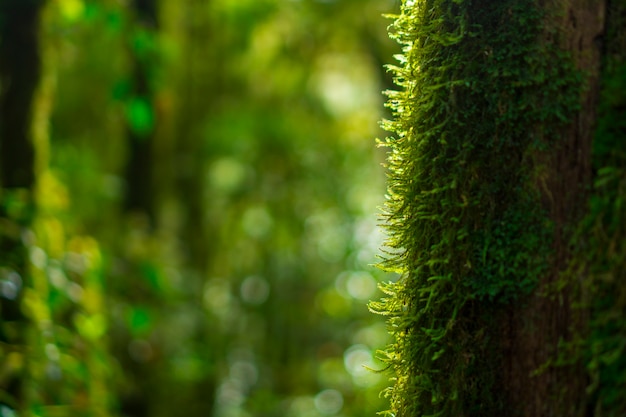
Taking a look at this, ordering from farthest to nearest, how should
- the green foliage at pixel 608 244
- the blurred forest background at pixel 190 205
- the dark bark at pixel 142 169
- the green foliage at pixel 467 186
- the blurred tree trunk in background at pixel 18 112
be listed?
the dark bark at pixel 142 169
the blurred forest background at pixel 190 205
the blurred tree trunk in background at pixel 18 112
the green foliage at pixel 467 186
the green foliage at pixel 608 244

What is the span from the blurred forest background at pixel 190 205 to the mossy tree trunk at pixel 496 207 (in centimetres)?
262

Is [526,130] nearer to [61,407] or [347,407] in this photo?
[61,407]

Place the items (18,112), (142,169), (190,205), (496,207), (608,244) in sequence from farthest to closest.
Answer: (190,205), (142,169), (18,112), (496,207), (608,244)

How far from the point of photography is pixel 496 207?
4.62 ft

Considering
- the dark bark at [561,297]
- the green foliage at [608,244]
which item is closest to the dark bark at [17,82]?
the dark bark at [561,297]

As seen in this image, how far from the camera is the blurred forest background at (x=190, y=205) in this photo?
13.4 feet

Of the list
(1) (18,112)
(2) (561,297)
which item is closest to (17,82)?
(1) (18,112)

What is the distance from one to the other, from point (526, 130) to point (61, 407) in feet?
10.6

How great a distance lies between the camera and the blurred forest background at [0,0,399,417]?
410 cm

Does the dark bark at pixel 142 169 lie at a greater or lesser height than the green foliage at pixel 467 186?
→ greater

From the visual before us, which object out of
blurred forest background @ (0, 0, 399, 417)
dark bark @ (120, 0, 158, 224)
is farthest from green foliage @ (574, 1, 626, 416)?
dark bark @ (120, 0, 158, 224)

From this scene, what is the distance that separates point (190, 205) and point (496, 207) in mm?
12316

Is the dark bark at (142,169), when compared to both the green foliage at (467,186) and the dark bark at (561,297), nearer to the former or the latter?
the green foliage at (467,186)

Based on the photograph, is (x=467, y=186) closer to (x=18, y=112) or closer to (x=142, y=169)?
(x=18, y=112)
